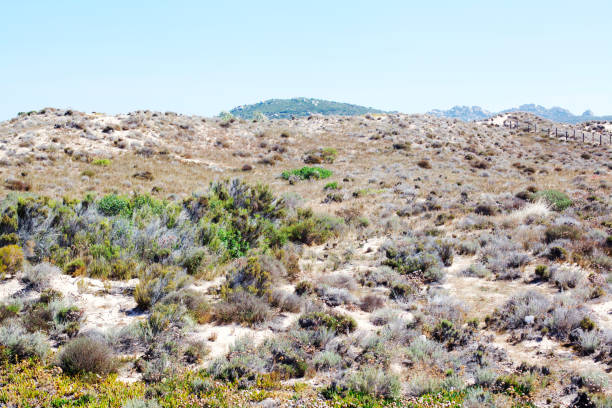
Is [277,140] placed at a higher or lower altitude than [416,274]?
higher

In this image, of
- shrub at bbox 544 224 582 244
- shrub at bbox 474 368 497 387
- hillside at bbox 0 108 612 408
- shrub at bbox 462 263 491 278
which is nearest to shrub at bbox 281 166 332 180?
hillside at bbox 0 108 612 408

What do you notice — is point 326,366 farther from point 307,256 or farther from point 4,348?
point 307,256

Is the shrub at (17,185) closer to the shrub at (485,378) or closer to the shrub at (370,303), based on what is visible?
the shrub at (370,303)

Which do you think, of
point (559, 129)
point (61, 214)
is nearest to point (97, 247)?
point (61, 214)

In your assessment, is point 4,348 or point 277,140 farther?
point 277,140

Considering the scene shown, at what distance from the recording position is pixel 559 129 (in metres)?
59.9

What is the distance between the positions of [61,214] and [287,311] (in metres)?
5.98

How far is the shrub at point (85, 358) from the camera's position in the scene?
455 cm

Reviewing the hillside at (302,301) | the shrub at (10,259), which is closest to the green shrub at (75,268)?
the hillside at (302,301)

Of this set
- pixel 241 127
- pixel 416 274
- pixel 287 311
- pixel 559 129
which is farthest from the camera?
pixel 559 129

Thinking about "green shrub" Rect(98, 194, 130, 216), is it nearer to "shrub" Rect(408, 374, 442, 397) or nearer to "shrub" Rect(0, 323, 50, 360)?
"shrub" Rect(0, 323, 50, 360)

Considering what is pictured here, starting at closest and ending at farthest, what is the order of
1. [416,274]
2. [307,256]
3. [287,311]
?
[287,311] → [416,274] → [307,256]

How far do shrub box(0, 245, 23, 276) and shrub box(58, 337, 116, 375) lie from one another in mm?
3037

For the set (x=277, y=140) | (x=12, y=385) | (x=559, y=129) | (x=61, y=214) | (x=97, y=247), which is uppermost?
(x=559, y=129)
